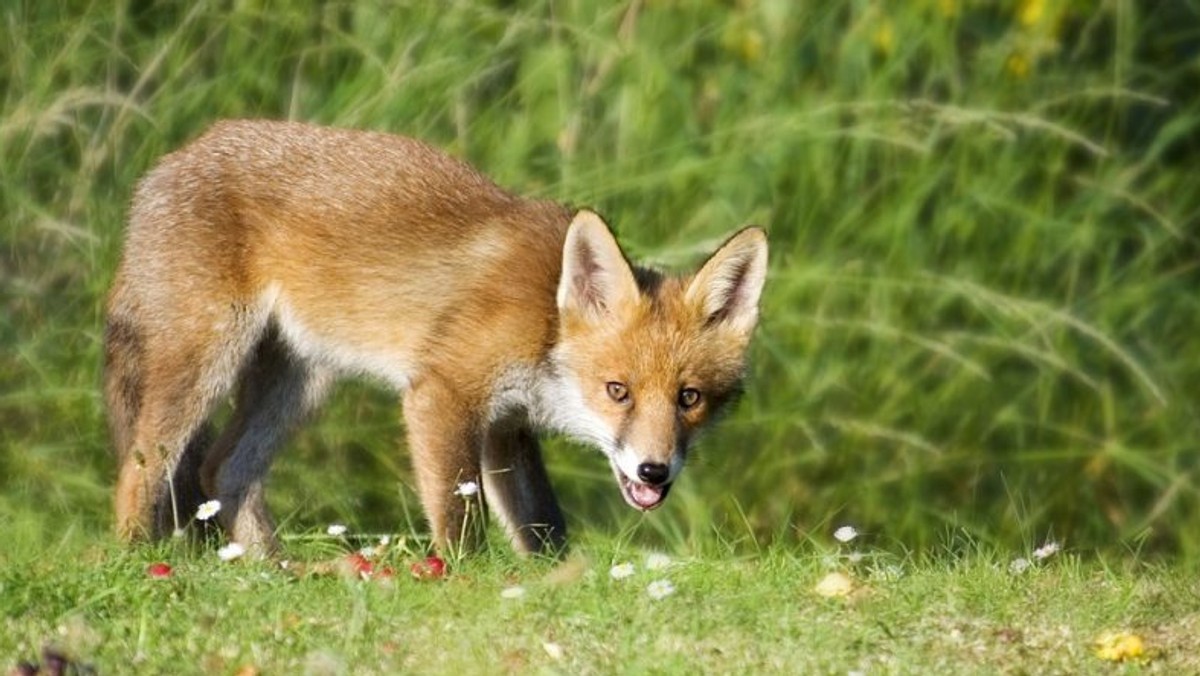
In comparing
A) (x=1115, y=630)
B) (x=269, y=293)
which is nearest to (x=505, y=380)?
(x=269, y=293)

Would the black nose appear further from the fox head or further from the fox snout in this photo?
the fox head

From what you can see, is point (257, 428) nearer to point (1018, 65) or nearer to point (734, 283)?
point (734, 283)

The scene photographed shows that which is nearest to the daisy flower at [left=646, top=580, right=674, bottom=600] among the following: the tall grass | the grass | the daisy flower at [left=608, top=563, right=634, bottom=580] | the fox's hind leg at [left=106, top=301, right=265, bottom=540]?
the grass

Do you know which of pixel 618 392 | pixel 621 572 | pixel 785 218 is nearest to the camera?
pixel 621 572

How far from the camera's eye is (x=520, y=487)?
6.67m

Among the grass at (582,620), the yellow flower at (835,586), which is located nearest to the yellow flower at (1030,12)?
the grass at (582,620)

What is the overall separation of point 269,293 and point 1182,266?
3.78 metres

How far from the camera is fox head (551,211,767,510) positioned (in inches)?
250

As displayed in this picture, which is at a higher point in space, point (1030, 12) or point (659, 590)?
point (1030, 12)


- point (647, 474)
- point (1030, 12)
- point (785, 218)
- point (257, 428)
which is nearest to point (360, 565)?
point (647, 474)

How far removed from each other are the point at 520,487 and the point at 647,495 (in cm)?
65

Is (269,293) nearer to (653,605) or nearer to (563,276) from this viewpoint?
(563,276)

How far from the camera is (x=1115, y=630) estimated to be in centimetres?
509

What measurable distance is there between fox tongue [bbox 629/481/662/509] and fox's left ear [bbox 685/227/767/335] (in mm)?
624
